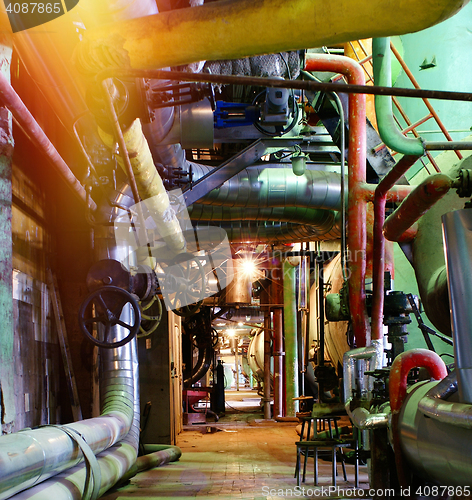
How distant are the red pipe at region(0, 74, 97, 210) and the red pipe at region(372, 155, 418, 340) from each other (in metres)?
2.37

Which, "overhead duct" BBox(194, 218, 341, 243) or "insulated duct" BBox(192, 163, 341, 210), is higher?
"insulated duct" BBox(192, 163, 341, 210)

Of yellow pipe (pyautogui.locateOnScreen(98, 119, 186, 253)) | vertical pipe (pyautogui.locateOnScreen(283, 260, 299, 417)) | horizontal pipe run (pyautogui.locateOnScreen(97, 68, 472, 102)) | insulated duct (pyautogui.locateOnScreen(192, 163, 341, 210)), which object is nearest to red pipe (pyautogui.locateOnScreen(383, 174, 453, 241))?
horizontal pipe run (pyautogui.locateOnScreen(97, 68, 472, 102))

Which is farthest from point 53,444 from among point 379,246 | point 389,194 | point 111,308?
point 389,194

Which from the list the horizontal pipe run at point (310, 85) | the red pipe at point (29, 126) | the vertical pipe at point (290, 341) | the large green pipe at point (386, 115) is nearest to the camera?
the horizontal pipe run at point (310, 85)

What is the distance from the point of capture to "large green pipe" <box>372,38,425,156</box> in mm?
3324

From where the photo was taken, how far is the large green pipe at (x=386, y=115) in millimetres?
3324

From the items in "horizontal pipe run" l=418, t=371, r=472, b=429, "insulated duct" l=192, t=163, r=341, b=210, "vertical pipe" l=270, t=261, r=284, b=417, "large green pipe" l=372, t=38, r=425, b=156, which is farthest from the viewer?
"vertical pipe" l=270, t=261, r=284, b=417

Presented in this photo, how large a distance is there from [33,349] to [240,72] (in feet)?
10.6

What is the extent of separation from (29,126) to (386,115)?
2.46 m

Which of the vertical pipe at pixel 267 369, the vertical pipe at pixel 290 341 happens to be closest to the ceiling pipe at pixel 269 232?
the vertical pipe at pixel 290 341

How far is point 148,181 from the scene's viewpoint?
4051mm

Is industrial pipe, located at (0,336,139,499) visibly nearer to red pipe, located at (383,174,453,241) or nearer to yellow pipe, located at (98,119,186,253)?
yellow pipe, located at (98,119,186,253)

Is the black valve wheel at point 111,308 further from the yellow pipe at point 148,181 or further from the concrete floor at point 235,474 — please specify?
the concrete floor at point 235,474

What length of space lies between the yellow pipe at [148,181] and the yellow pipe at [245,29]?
100 centimetres
